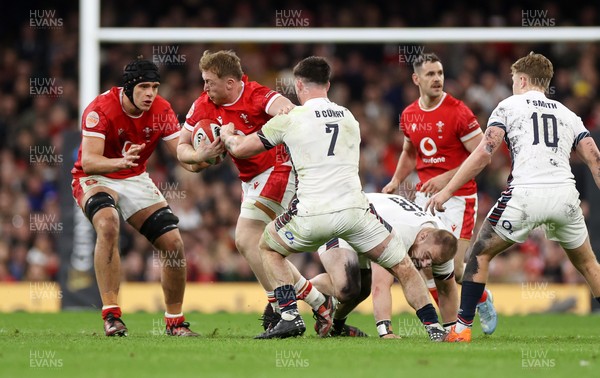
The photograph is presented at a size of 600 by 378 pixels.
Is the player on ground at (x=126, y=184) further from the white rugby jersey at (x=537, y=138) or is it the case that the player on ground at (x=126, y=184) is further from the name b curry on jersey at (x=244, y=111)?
the white rugby jersey at (x=537, y=138)

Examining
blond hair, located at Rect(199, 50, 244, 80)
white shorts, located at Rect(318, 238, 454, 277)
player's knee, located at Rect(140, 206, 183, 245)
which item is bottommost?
white shorts, located at Rect(318, 238, 454, 277)

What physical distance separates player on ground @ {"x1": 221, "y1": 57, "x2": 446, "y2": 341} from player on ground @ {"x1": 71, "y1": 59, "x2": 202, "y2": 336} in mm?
1254

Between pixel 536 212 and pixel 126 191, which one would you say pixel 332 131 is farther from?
pixel 126 191

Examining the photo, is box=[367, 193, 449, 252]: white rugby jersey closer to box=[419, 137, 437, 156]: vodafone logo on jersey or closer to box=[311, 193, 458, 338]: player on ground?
box=[311, 193, 458, 338]: player on ground

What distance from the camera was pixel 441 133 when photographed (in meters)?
10.5

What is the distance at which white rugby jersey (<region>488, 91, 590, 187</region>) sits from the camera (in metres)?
8.32

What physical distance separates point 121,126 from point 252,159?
1.18 metres

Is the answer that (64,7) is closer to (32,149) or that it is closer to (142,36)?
(32,149)

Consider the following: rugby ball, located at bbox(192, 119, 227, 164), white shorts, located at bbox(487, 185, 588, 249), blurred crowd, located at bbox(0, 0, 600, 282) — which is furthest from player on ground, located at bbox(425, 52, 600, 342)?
blurred crowd, located at bbox(0, 0, 600, 282)

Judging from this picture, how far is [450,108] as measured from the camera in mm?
10562

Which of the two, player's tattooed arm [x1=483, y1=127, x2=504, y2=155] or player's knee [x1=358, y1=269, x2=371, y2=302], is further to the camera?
player's knee [x1=358, y1=269, x2=371, y2=302]

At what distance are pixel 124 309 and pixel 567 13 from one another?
11140 millimetres

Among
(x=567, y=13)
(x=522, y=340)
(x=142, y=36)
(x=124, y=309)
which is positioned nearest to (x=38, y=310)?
(x=124, y=309)

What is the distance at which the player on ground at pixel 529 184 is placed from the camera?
8.30m
